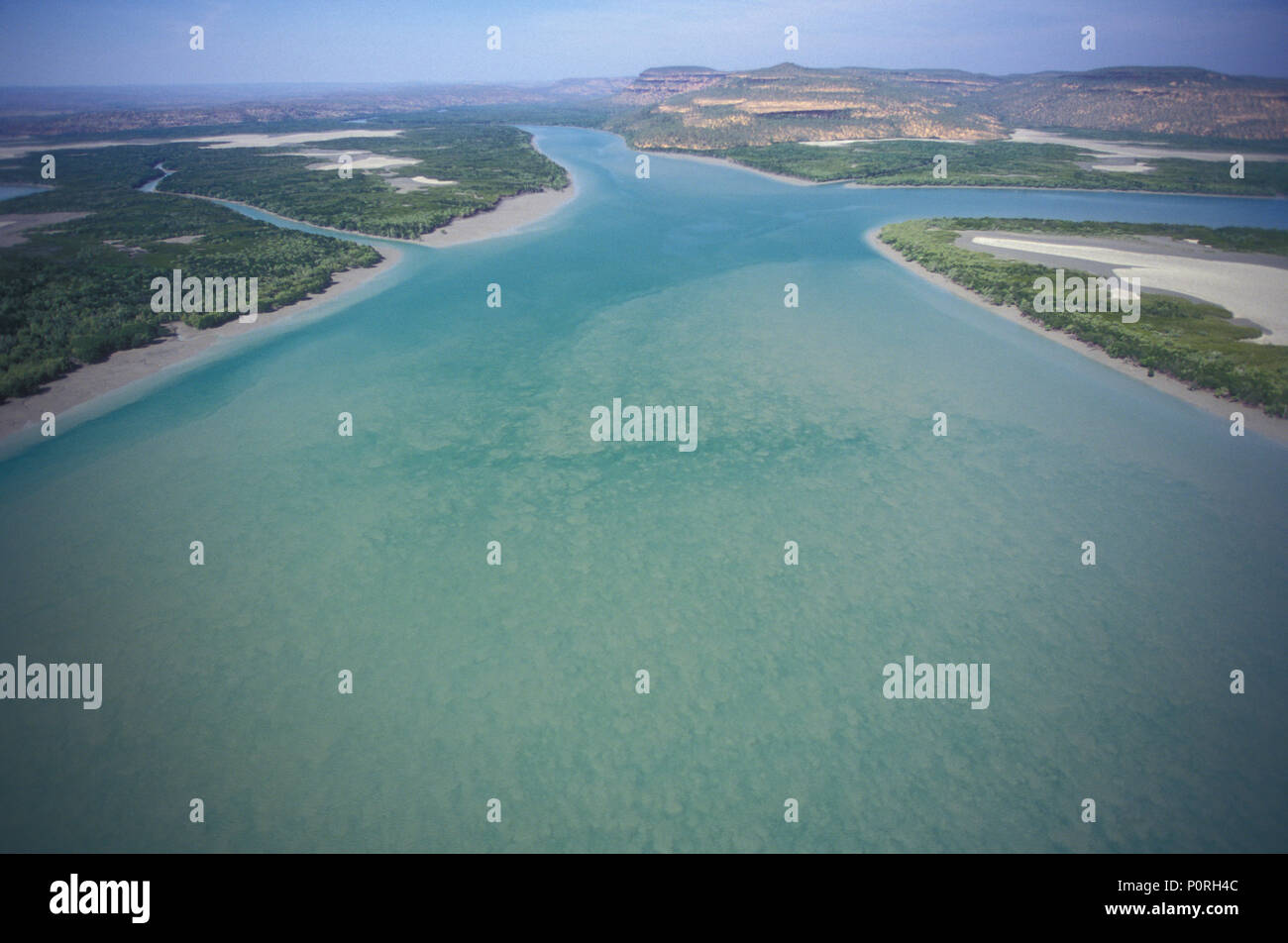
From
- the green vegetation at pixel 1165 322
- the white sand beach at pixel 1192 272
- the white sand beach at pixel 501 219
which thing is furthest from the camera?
the white sand beach at pixel 501 219

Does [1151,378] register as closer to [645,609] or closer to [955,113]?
[645,609]

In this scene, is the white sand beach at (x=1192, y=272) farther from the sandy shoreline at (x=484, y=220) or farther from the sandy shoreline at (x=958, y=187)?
the sandy shoreline at (x=484, y=220)

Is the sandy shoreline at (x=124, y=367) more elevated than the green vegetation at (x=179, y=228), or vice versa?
the green vegetation at (x=179, y=228)

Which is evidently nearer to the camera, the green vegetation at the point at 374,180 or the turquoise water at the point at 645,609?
the turquoise water at the point at 645,609

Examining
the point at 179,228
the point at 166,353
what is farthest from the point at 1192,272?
Answer: the point at 179,228

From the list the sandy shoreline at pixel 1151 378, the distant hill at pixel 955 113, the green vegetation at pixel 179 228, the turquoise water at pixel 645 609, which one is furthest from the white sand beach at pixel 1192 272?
the distant hill at pixel 955 113
